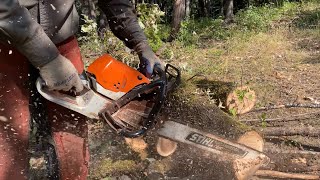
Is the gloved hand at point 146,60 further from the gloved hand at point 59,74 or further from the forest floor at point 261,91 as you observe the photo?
the forest floor at point 261,91

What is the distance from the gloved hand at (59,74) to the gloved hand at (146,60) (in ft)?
1.72

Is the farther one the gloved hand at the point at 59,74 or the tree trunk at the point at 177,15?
the tree trunk at the point at 177,15

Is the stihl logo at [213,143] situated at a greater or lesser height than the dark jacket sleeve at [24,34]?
lesser

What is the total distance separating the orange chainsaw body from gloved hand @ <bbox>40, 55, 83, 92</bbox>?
199 millimetres

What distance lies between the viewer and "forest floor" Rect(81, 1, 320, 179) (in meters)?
3.11

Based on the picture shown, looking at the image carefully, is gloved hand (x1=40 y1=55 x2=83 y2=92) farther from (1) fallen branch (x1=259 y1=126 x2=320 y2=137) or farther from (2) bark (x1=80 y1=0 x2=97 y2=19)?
(2) bark (x1=80 y1=0 x2=97 y2=19)

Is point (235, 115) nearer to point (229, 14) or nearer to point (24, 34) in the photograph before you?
point (24, 34)

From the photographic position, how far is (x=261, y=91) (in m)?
4.62

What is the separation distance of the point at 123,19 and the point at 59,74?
0.68 meters

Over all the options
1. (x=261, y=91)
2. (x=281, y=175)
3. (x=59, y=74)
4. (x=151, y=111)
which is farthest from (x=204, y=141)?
(x=261, y=91)

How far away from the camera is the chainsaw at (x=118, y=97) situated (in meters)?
1.94

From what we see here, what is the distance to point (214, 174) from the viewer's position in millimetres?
2766

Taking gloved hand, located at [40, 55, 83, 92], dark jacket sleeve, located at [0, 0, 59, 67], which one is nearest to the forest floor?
gloved hand, located at [40, 55, 83, 92]

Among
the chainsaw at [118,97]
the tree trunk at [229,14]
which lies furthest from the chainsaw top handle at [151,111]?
the tree trunk at [229,14]
